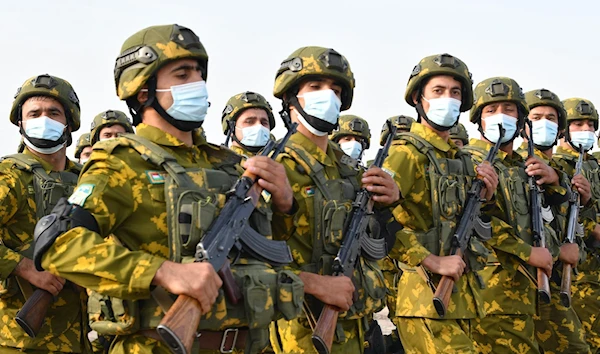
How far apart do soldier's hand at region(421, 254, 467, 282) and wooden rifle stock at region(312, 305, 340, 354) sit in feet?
4.39

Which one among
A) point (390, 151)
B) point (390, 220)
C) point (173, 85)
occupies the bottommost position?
point (390, 220)

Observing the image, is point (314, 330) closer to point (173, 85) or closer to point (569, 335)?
point (173, 85)

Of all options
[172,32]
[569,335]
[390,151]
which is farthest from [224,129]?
[172,32]

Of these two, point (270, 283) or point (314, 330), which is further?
point (314, 330)

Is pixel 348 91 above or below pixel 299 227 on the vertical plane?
above

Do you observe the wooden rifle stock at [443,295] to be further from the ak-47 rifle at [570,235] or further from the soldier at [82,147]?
the soldier at [82,147]

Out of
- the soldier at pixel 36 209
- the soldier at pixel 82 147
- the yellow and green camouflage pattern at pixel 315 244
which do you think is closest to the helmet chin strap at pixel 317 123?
the yellow and green camouflage pattern at pixel 315 244

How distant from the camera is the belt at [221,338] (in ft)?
11.6

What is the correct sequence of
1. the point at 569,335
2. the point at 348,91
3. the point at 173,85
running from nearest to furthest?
→ the point at 173,85
the point at 348,91
the point at 569,335

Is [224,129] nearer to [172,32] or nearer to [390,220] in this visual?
[390,220]

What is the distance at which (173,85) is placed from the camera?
3.95m

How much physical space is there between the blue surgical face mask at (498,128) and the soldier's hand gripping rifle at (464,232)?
4.20 feet

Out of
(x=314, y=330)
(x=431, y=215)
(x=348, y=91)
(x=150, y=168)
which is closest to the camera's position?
(x=150, y=168)

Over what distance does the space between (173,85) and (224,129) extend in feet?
18.4
